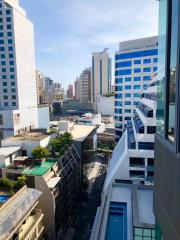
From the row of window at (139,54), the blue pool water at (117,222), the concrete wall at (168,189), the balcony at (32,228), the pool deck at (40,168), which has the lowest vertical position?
the balcony at (32,228)

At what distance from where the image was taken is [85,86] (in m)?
122

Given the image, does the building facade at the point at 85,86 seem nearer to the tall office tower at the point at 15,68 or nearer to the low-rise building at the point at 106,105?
the low-rise building at the point at 106,105

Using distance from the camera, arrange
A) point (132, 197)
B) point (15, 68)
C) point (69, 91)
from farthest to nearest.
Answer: point (69, 91)
point (15, 68)
point (132, 197)

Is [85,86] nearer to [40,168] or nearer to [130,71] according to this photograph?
[130,71]

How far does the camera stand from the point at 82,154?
34.1 metres

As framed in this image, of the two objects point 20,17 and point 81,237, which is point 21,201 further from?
point 20,17

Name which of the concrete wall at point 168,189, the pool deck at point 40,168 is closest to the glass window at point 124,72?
the pool deck at point 40,168

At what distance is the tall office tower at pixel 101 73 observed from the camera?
372 feet

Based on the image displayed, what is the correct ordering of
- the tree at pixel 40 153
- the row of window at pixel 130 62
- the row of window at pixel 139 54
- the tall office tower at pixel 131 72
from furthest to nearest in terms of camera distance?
1. the tall office tower at pixel 131 72
2. the row of window at pixel 130 62
3. the row of window at pixel 139 54
4. the tree at pixel 40 153

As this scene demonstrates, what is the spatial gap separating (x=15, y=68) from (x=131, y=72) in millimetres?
24200

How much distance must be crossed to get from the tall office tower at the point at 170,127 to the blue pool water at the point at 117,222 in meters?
8.05

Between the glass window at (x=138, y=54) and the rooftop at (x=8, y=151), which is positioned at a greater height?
the glass window at (x=138, y=54)

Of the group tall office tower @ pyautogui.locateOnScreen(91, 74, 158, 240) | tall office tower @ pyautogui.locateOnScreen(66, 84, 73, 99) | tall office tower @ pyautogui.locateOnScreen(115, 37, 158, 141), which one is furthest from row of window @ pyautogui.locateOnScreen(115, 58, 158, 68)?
tall office tower @ pyautogui.locateOnScreen(66, 84, 73, 99)

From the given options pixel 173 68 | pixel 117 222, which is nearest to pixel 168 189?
pixel 173 68
